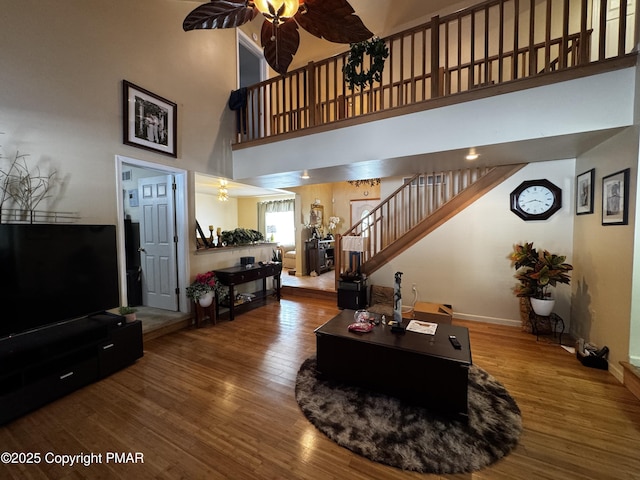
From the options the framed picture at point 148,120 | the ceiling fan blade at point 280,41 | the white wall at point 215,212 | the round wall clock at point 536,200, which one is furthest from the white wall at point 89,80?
the round wall clock at point 536,200

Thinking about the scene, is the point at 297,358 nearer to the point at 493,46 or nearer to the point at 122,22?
the point at 122,22

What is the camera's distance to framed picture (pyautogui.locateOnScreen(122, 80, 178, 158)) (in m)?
3.02

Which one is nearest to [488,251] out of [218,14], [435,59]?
[435,59]

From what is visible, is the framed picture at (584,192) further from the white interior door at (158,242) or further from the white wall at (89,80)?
the white interior door at (158,242)

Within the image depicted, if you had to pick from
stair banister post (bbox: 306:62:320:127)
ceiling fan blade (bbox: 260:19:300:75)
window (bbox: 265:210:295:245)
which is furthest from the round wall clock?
window (bbox: 265:210:295:245)

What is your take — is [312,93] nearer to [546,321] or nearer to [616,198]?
[616,198]

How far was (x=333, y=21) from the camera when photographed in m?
1.43

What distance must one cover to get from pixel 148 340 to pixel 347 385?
8.56 feet

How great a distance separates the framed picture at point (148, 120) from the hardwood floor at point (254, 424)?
8.46 ft

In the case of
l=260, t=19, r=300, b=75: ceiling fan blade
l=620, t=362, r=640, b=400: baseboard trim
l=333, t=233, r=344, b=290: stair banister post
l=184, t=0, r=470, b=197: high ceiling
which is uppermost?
l=184, t=0, r=470, b=197: high ceiling

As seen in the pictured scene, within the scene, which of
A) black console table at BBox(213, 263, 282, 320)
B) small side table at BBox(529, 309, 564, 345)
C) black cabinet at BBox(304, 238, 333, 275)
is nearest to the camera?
small side table at BBox(529, 309, 564, 345)

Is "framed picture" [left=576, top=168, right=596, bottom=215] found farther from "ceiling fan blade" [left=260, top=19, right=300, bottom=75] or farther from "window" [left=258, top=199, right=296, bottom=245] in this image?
"window" [left=258, top=199, right=296, bottom=245]

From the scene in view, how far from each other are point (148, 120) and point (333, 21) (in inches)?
114

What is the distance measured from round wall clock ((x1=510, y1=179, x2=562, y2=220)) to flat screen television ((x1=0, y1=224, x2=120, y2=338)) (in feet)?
16.4
